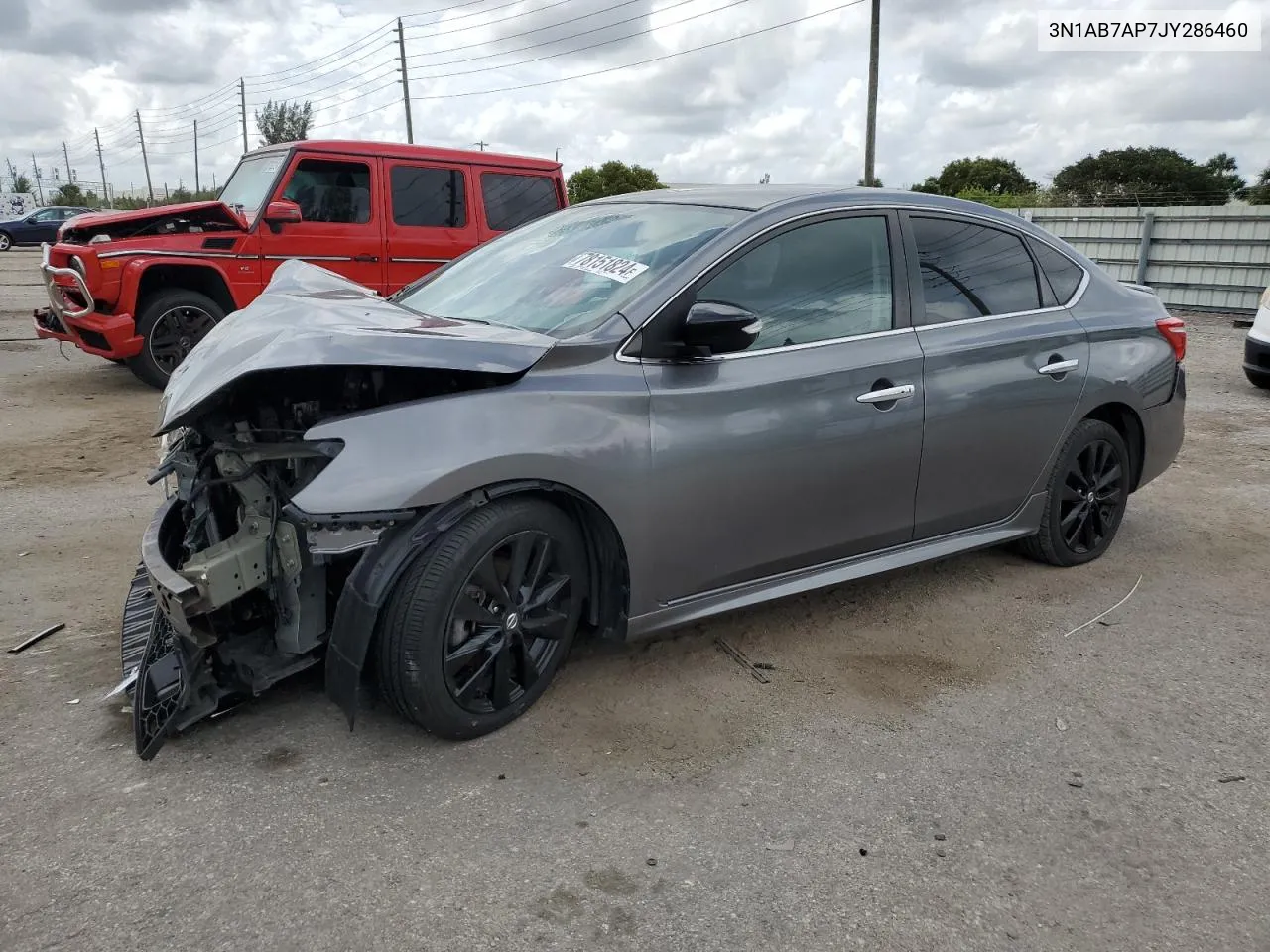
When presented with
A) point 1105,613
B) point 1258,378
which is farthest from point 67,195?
point 1105,613

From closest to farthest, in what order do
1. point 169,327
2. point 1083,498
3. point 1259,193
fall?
point 1083,498
point 169,327
point 1259,193

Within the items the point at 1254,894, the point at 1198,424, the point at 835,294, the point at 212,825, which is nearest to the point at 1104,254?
the point at 1198,424

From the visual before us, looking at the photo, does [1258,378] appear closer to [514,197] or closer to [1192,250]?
[514,197]

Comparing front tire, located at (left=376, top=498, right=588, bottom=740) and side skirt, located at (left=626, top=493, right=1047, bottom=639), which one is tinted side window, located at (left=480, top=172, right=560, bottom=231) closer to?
side skirt, located at (left=626, top=493, right=1047, bottom=639)

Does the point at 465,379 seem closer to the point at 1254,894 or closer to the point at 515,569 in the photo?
the point at 515,569

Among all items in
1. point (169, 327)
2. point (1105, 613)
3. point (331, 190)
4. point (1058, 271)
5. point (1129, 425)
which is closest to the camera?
point (1105, 613)

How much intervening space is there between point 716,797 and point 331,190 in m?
7.26

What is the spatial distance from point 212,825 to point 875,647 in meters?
2.35

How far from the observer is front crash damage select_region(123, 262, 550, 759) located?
2.70m

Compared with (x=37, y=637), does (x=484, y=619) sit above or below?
above

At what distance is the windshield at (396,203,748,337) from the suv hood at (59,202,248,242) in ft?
16.5

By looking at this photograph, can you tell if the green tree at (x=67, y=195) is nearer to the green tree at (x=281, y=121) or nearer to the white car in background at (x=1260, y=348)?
the green tree at (x=281, y=121)

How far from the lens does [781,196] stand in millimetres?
3619

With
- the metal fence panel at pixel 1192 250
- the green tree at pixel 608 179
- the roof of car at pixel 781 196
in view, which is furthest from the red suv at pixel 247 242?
the green tree at pixel 608 179
